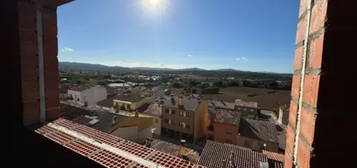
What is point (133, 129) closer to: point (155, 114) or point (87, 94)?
point (155, 114)

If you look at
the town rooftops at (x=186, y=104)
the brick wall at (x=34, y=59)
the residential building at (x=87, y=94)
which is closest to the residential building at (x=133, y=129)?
the town rooftops at (x=186, y=104)

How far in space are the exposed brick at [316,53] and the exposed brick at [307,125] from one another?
147 mm

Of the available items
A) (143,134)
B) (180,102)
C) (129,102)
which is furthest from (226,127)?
(129,102)

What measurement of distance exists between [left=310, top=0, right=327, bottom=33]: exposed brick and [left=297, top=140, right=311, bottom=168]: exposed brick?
374 mm

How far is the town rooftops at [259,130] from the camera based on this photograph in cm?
1258

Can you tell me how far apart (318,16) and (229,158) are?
7985 mm

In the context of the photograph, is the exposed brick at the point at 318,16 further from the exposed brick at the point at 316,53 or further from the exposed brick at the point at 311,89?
the exposed brick at the point at 311,89

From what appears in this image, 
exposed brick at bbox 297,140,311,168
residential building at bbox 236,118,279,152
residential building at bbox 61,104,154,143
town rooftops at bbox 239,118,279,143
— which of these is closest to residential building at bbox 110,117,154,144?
A: residential building at bbox 61,104,154,143

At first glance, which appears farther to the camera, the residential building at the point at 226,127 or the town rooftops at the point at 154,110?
the town rooftops at the point at 154,110

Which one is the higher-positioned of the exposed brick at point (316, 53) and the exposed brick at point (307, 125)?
the exposed brick at point (316, 53)

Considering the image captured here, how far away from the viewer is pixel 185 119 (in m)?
16.2

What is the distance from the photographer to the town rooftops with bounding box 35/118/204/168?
4.16ft

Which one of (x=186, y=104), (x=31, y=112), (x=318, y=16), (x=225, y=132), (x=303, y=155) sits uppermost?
(x=318, y=16)

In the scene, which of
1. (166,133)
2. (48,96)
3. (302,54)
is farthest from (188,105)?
(302,54)
